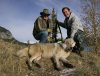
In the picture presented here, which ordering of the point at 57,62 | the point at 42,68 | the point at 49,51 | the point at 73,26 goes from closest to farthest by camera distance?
the point at 42,68, the point at 57,62, the point at 49,51, the point at 73,26

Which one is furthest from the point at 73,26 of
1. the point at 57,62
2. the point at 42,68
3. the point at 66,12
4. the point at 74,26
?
the point at 42,68

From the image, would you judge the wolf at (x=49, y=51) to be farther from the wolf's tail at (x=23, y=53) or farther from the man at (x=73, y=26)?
the man at (x=73, y=26)

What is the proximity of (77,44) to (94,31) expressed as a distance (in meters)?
17.8

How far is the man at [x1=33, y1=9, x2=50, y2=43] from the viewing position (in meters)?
13.1

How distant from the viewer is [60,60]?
12.5 metres

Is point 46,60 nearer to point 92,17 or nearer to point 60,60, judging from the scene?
point 60,60

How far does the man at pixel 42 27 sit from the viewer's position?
13.1 metres

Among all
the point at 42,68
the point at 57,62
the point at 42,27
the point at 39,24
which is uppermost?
the point at 39,24

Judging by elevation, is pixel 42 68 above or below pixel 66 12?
below

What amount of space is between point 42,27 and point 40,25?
0.12 metres

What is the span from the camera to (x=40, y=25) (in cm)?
1320

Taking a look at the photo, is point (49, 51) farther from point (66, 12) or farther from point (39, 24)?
point (66, 12)

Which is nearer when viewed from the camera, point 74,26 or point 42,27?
point 74,26

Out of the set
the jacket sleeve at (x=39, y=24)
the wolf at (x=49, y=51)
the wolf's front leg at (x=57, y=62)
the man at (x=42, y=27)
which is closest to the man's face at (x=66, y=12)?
the man at (x=42, y=27)
